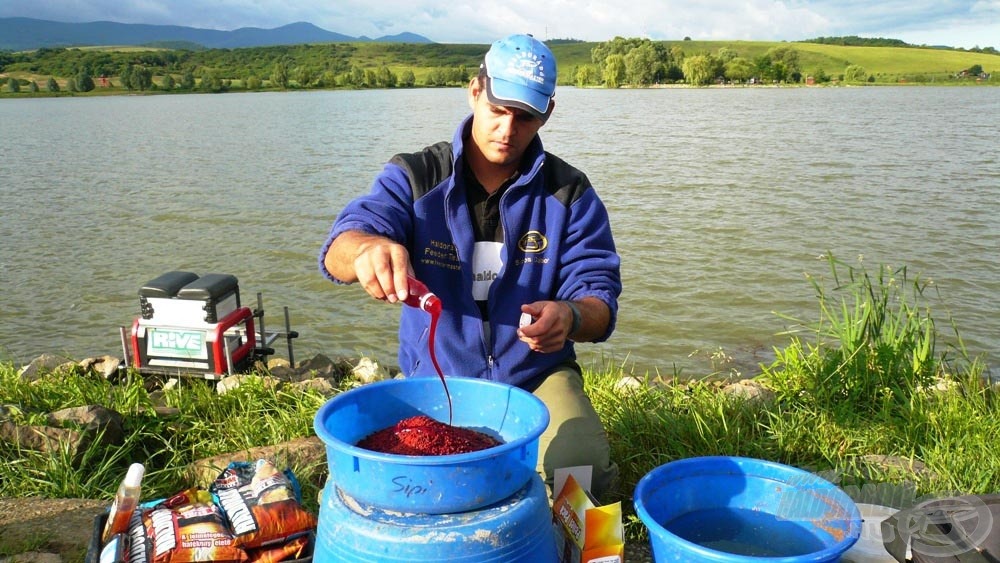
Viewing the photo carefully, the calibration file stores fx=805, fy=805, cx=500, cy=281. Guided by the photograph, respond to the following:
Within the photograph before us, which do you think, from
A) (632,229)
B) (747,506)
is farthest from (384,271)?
(632,229)

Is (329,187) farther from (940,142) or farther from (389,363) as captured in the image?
(940,142)

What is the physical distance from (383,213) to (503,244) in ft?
1.56

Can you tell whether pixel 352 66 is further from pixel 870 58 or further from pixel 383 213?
pixel 383 213

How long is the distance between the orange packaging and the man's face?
1239mm

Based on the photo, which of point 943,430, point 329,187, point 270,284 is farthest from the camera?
point 329,187

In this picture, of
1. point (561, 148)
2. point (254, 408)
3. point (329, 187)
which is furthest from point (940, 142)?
point (254, 408)

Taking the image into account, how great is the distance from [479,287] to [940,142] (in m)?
20.0

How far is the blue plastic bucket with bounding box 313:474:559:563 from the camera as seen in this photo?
1.89 meters

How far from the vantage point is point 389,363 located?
21.6 ft

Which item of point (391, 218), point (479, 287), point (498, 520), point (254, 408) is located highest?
point (391, 218)

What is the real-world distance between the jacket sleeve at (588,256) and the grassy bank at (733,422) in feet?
2.75

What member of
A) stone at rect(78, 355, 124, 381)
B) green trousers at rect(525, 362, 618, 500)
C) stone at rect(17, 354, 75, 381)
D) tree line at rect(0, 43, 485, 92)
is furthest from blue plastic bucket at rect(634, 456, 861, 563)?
tree line at rect(0, 43, 485, 92)

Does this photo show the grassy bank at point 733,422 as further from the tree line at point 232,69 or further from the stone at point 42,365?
the tree line at point 232,69

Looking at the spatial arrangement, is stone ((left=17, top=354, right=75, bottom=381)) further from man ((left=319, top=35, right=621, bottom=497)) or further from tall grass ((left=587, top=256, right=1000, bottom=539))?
tall grass ((left=587, top=256, right=1000, bottom=539))
